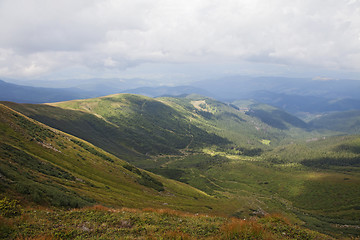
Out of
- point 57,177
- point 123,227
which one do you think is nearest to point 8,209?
point 123,227

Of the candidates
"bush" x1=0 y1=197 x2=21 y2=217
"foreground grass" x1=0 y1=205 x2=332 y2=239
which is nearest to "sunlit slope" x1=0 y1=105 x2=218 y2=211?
"bush" x1=0 y1=197 x2=21 y2=217

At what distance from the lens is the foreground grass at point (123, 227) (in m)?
15.9

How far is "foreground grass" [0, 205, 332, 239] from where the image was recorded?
1594cm

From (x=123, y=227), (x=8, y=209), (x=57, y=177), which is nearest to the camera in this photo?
(x=8, y=209)

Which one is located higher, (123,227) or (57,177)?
(123,227)

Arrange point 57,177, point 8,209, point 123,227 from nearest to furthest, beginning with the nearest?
point 8,209, point 123,227, point 57,177

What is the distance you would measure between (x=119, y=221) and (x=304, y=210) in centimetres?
17701

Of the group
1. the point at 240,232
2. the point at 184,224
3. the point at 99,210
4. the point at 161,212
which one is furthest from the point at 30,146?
the point at 240,232

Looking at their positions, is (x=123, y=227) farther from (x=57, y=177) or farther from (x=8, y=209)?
(x=57, y=177)

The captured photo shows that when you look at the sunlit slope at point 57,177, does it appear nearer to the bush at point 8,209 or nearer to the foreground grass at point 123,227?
the bush at point 8,209

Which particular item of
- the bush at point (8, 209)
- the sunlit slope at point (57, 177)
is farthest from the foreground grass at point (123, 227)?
the sunlit slope at point (57, 177)

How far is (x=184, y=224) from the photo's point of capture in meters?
21.7

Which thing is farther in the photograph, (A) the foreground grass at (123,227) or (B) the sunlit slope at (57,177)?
(B) the sunlit slope at (57,177)

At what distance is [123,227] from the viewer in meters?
19.2
